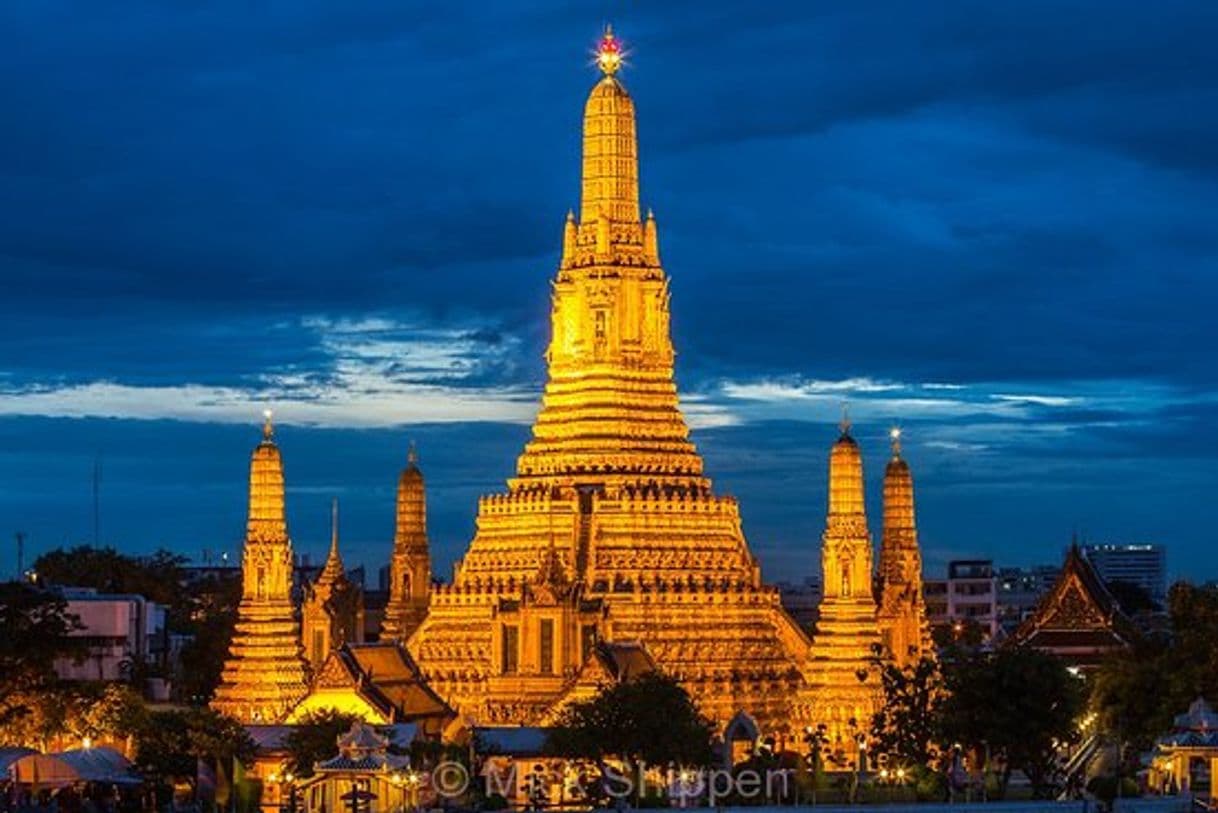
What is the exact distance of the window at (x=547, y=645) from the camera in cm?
11156

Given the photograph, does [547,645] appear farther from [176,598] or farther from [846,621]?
[176,598]

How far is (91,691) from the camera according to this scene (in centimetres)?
9394

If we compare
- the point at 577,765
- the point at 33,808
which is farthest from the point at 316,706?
the point at 33,808

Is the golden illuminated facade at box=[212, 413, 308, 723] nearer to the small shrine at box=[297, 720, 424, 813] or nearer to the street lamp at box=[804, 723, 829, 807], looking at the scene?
the street lamp at box=[804, 723, 829, 807]

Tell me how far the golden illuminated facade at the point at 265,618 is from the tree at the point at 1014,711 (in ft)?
109

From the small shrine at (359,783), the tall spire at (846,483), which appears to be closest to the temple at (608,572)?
the tall spire at (846,483)

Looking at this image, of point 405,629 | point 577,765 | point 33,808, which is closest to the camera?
point 33,808

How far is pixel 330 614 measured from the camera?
123625mm

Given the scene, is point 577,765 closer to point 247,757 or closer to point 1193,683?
point 247,757

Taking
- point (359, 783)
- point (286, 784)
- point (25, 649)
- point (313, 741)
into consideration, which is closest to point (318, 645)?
point (286, 784)

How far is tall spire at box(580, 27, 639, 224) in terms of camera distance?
119438mm

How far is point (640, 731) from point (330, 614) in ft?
119

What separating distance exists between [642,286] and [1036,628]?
32.3 metres

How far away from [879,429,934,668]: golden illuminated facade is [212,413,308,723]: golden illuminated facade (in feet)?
77.4
